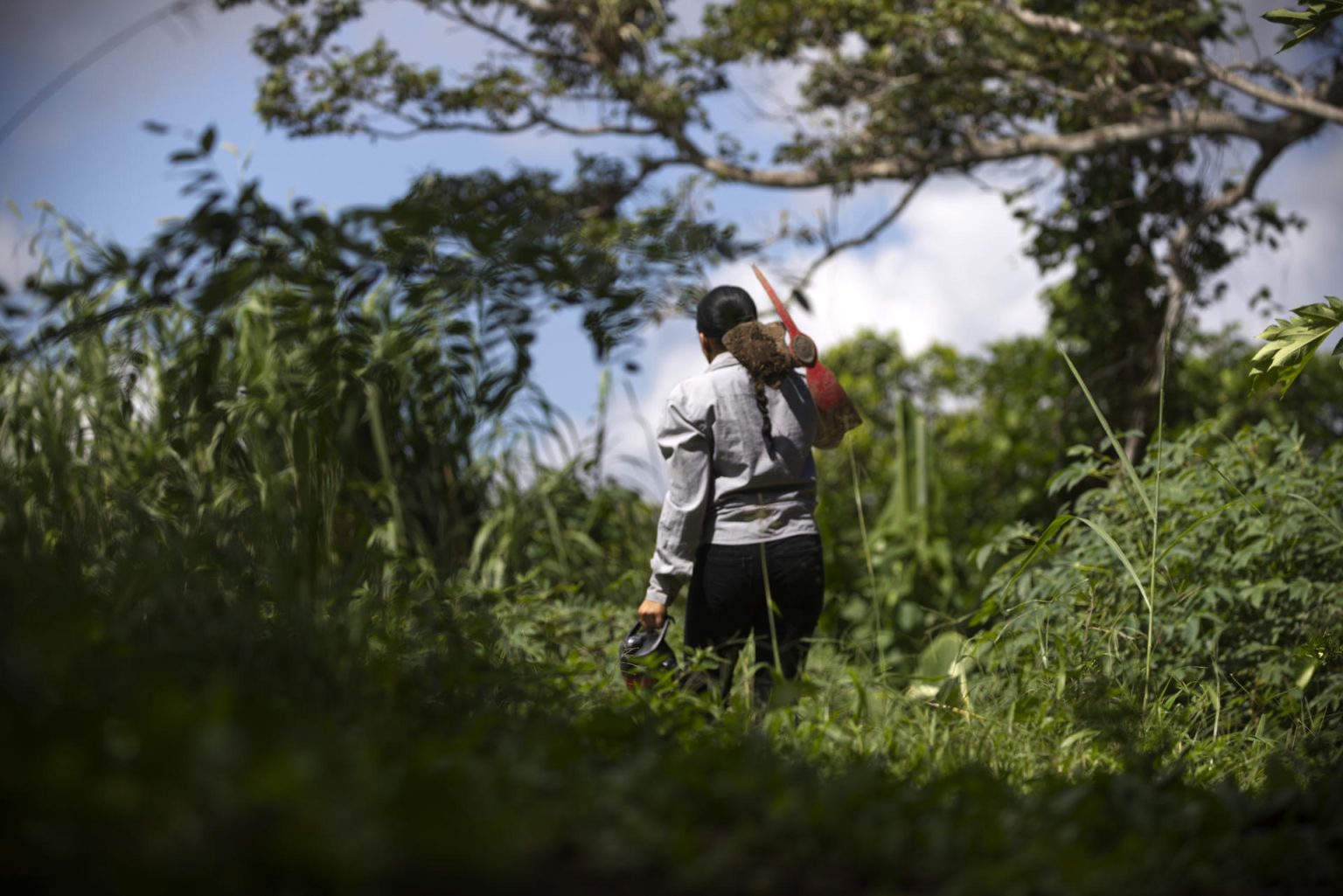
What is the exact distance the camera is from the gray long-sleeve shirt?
3.55 metres

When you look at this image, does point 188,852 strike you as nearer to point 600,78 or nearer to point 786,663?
point 786,663

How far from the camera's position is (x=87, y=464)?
502 cm

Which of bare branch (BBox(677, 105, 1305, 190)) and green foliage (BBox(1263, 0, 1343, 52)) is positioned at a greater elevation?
bare branch (BBox(677, 105, 1305, 190))

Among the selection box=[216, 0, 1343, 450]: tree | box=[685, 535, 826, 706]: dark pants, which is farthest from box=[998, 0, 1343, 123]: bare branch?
box=[685, 535, 826, 706]: dark pants

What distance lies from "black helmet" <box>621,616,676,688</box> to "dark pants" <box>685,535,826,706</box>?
94 millimetres

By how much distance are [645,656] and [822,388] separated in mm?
1077

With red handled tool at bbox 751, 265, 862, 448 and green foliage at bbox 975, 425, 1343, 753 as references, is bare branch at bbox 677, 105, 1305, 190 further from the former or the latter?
red handled tool at bbox 751, 265, 862, 448

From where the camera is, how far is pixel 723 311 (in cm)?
372

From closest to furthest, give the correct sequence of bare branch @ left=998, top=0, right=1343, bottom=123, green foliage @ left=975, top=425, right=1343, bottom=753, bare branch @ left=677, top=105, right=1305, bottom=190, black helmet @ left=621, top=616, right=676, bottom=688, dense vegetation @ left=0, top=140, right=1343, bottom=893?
dense vegetation @ left=0, top=140, right=1343, bottom=893, black helmet @ left=621, top=616, right=676, bottom=688, green foliage @ left=975, top=425, right=1343, bottom=753, bare branch @ left=998, top=0, right=1343, bottom=123, bare branch @ left=677, top=105, right=1305, bottom=190

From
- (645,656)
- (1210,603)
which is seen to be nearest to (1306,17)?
(1210,603)

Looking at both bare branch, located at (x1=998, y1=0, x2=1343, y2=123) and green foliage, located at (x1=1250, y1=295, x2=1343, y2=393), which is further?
bare branch, located at (x1=998, y1=0, x2=1343, y2=123)

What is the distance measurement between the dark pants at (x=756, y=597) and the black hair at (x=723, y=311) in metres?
0.70

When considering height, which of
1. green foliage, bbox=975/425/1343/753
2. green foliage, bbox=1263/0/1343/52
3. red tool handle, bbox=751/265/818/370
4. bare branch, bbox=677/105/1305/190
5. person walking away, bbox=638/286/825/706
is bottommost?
green foliage, bbox=975/425/1343/753

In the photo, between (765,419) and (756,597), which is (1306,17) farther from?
(756,597)
